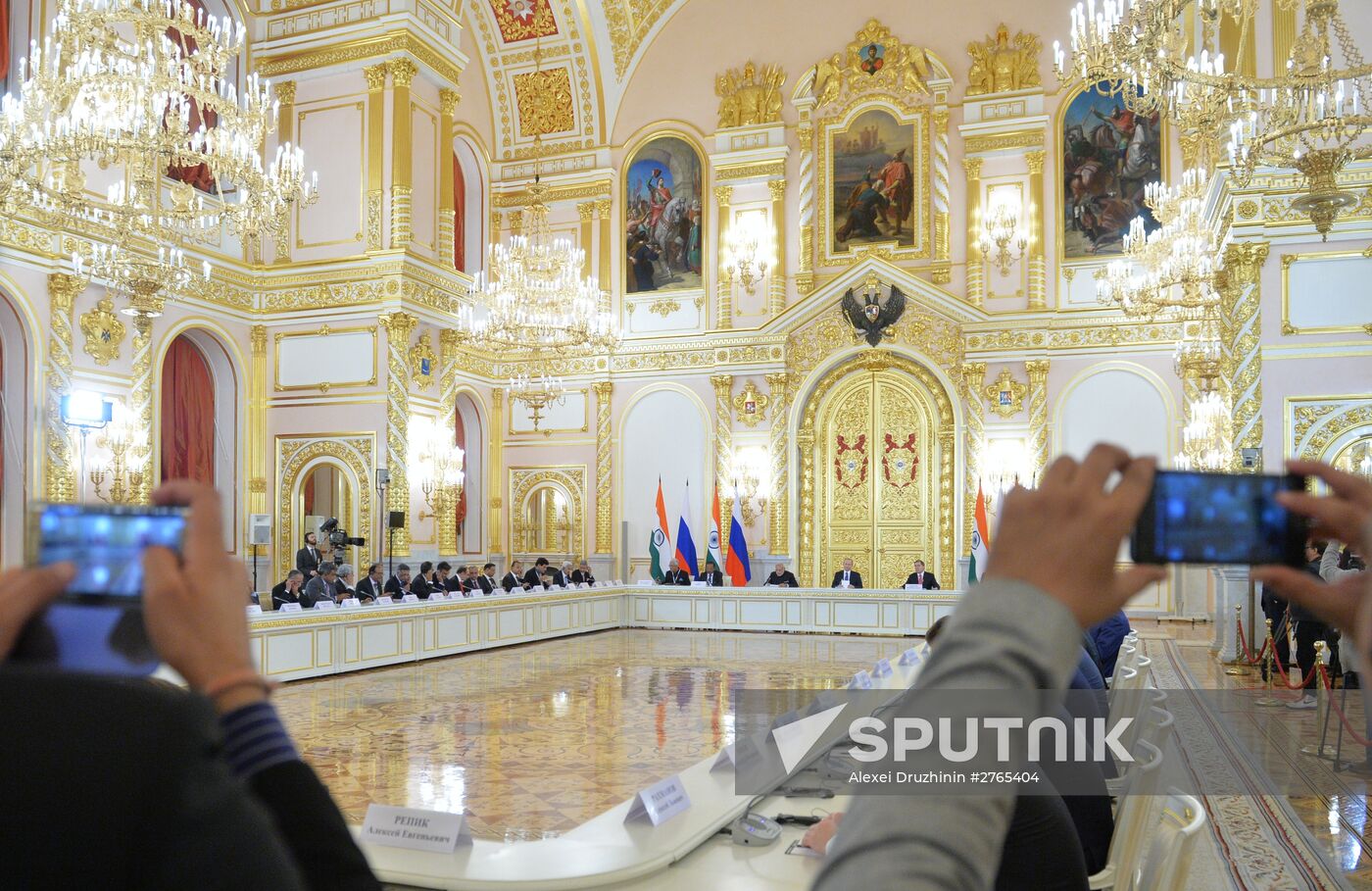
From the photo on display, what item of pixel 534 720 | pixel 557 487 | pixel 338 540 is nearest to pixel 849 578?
pixel 557 487

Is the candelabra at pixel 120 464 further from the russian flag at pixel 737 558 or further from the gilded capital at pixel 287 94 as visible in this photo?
the russian flag at pixel 737 558

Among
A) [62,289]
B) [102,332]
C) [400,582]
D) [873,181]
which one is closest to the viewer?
[62,289]

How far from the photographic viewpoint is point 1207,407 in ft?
47.2

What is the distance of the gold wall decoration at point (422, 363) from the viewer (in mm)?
15141

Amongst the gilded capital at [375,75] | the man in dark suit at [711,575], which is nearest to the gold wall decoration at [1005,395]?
the man in dark suit at [711,575]

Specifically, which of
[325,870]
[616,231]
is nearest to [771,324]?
[616,231]

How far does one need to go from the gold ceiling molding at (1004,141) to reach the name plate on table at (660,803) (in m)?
17.2

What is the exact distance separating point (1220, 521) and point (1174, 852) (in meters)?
1.38

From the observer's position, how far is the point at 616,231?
20.7 m

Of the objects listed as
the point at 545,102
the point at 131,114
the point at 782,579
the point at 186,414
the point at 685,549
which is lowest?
the point at 782,579

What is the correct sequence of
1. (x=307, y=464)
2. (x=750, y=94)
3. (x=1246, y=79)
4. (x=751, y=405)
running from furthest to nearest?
(x=750, y=94), (x=751, y=405), (x=307, y=464), (x=1246, y=79)

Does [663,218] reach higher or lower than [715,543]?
higher

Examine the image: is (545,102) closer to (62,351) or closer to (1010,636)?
(62,351)

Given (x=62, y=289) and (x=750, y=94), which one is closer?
(x=62, y=289)
